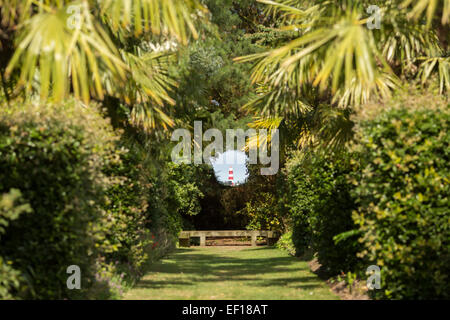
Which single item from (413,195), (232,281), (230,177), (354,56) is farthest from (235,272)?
(230,177)

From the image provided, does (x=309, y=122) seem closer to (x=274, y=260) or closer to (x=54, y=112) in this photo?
(x=274, y=260)

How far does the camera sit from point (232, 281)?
9.74 metres

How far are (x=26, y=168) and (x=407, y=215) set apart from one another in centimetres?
403

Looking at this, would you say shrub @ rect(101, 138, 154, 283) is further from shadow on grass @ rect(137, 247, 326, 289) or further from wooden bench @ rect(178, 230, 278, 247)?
wooden bench @ rect(178, 230, 278, 247)

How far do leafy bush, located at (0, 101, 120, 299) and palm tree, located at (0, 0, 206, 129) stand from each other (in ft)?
1.23

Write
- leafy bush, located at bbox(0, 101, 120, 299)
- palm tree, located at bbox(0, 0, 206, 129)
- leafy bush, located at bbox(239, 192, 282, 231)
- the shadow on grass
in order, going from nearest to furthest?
palm tree, located at bbox(0, 0, 206, 129), leafy bush, located at bbox(0, 101, 120, 299), the shadow on grass, leafy bush, located at bbox(239, 192, 282, 231)

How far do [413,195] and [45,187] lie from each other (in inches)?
153

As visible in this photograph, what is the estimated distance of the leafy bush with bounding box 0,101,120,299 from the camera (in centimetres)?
552

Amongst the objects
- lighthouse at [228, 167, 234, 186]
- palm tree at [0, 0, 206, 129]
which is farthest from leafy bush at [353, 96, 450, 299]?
lighthouse at [228, 167, 234, 186]

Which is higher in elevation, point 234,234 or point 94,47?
point 94,47

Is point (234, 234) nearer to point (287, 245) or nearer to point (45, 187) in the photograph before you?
point (287, 245)

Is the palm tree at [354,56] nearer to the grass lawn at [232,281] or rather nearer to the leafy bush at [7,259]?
the grass lawn at [232,281]

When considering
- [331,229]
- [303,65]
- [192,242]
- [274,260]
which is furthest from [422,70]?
[192,242]

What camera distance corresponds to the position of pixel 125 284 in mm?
8430
